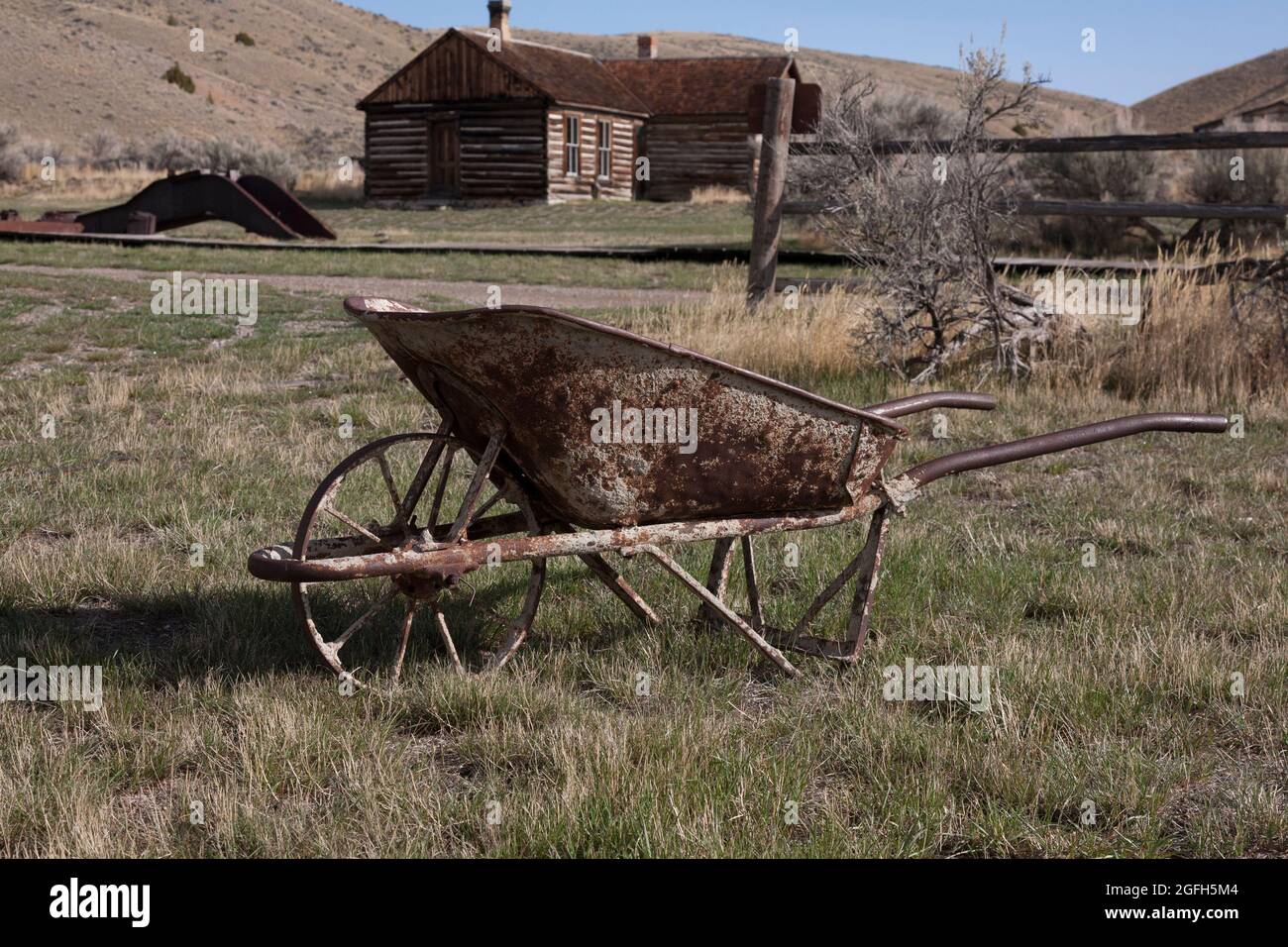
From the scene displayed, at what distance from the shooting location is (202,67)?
211ft

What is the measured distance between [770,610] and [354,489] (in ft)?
6.95

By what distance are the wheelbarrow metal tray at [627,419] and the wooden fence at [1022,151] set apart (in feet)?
18.7

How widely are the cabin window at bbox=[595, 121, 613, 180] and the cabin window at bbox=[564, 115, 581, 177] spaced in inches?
35.6

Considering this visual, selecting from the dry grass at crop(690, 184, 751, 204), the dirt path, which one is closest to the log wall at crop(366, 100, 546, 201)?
the dry grass at crop(690, 184, 751, 204)

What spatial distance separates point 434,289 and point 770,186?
470 cm

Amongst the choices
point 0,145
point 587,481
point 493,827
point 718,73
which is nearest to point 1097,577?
point 587,481

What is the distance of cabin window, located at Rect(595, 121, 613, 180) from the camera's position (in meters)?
32.0

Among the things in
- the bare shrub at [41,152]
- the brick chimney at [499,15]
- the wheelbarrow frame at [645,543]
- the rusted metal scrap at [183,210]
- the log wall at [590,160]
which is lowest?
the wheelbarrow frame at [645,543]

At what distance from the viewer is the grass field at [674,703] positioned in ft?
8.50

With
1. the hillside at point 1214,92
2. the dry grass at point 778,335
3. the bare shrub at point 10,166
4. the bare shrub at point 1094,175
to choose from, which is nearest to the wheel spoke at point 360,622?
the dry grass at point 778,335

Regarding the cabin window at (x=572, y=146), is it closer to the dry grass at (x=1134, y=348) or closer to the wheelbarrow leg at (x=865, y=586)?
the dry grass at (x=1134, y=348)

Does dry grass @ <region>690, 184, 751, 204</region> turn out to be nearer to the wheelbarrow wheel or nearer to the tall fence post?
the tall fence post

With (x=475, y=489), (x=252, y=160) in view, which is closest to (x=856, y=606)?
(x=475, y=489)

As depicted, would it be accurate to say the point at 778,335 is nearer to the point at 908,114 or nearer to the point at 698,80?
the point at 908,114
